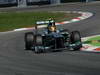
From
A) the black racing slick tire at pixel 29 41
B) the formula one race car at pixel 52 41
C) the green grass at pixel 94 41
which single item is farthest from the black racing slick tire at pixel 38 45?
the green grass at pixel 94 41

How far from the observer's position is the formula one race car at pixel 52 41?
568 inches

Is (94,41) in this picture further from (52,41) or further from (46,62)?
(46,62)

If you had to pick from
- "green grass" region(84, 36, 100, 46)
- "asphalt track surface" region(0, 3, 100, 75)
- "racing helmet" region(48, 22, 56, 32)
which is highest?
"racing helmet" region(48, 22, 56, 32)

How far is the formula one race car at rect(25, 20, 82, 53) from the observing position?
47.3 ft

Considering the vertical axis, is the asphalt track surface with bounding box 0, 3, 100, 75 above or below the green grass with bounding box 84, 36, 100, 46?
above

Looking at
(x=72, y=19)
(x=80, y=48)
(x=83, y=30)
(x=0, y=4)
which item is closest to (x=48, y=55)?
(x=80, y=48)

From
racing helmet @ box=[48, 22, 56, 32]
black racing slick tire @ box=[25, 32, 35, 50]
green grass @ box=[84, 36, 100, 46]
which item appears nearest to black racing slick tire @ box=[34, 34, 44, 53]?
black racing slick tire @ box=[25, 32, 35, 50]

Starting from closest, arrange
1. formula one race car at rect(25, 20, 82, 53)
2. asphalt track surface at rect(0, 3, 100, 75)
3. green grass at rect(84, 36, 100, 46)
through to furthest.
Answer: asphalt track surface at rect(0, 3, 100, 75) < formula one race car at rect(25, 20, 82, 53) < green grass at rect(84, 36, 100, 46)

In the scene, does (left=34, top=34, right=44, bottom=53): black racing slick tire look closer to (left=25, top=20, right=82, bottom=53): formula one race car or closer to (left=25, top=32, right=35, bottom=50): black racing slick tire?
(left=25, top=20, right=82, bottom=53): formula one race car

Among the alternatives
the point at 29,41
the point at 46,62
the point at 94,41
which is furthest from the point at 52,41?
the point at 94,41

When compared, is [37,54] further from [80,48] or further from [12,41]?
[12,41]

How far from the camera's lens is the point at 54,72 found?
34.6 feet

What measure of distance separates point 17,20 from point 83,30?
9.17 metres

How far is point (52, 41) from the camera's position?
48.1ft
